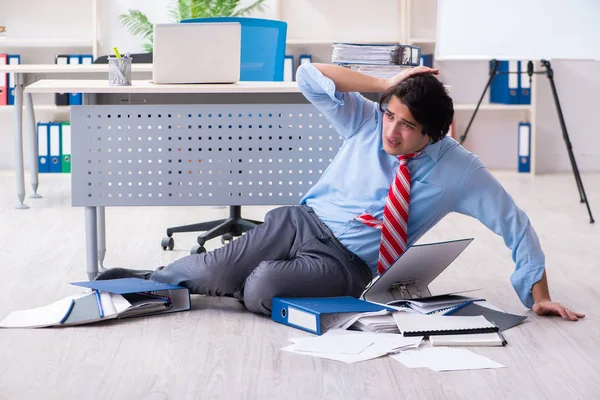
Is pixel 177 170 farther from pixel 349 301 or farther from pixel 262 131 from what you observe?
pixel 349 301

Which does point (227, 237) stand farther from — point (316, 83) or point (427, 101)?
point (427, 101)

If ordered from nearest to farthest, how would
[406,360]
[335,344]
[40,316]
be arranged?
1. [406,360]
2. [335,344]
3. [40,316]

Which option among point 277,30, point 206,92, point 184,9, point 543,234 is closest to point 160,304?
point 206,92

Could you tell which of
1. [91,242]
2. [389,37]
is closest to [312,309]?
[91,242]

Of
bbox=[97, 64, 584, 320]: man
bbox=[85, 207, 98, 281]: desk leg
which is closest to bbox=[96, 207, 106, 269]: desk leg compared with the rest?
bbox=[85, 207, 98, 281]: desk leg

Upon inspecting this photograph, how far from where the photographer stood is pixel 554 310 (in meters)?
2.48

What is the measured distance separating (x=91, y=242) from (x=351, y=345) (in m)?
1.09

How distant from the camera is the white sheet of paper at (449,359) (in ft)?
6.79

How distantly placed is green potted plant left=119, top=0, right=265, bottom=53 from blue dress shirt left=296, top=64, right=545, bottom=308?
3009 millimetres

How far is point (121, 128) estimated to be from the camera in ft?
9.37

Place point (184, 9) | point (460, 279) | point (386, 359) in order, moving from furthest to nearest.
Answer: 1. point (184, 9)
2. point (460, 279)
3. point (386, 359)

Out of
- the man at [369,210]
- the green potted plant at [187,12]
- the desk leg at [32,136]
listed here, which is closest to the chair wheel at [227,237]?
the man at [369,210]

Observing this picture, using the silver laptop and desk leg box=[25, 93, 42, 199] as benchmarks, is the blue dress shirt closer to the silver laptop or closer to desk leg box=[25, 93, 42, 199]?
the silver laptop

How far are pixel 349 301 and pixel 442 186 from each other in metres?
0.40
